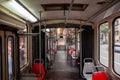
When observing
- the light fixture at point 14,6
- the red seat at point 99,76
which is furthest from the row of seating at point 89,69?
the light fixture at point 14,6

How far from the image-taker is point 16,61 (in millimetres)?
4047

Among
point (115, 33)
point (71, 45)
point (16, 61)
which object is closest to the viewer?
point (16, 61)

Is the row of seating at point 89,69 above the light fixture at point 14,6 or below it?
below

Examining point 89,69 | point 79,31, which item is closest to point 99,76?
point 89,69

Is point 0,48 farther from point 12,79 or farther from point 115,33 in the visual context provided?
point 115,33

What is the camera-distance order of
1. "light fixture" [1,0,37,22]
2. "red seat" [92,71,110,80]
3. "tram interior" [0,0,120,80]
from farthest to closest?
"red seat" [92,71,110,80] < "tram interior" [0,0,120,80] < "light fixture" [1,0,37,22]

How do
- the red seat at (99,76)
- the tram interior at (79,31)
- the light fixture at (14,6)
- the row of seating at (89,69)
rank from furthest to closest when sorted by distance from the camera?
the row of seating at (89,69), the red seat at (99,76), the tram interior at (79,31), the light fixture at (14,6)

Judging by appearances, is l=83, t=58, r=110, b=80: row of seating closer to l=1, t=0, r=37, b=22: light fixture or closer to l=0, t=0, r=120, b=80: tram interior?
l=0, t=0, r=120, b=80: tram interior

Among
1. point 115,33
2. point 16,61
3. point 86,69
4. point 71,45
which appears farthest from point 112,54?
point 71,45

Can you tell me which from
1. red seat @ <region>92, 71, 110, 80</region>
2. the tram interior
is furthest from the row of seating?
red seat @ <region>92, 71, 110, 80</region>

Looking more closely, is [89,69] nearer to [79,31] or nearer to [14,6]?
[79,31]

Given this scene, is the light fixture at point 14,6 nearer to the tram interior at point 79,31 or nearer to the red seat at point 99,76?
the tram interior at point 79,31

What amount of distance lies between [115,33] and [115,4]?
5.86 ft

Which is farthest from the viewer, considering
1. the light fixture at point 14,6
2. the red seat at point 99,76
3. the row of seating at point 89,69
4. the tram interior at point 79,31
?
the row of seating at point 89,69
